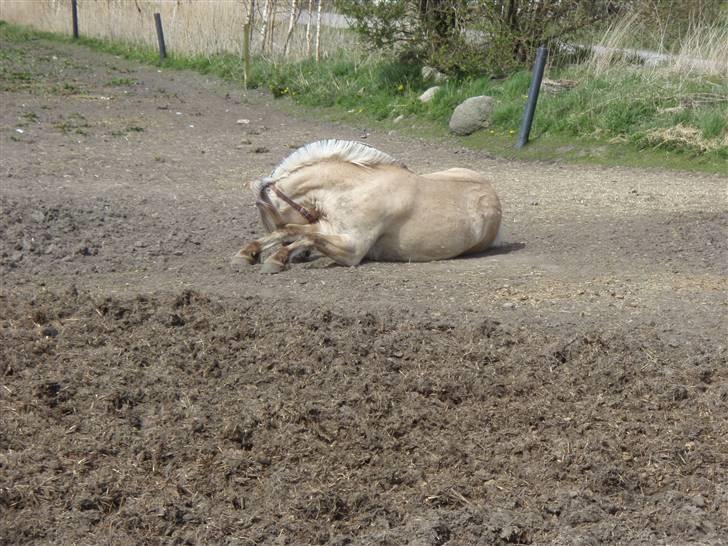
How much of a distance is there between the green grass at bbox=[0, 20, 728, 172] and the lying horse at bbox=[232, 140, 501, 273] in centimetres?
497

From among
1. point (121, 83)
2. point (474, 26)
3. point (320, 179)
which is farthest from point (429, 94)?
point (320, 179)

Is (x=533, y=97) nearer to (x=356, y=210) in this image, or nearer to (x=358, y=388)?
Answer: (x=356, y=210)

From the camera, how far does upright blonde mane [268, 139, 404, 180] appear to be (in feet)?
21.9

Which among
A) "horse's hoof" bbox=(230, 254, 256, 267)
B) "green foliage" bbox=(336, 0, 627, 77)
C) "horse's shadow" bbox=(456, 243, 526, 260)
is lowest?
"horse's shadow" bbox=(456, 243, 526, 260)

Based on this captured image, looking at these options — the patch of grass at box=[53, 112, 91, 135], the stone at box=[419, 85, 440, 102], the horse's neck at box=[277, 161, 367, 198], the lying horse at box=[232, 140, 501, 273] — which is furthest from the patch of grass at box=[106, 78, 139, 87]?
the horse's neck at box=[277, 161, 367, 198]

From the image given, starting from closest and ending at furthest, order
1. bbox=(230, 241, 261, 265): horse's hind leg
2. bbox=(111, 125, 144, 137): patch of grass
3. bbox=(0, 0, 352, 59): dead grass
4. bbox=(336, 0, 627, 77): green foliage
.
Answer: bbox=(230, 241, 261, 265): horse's hind leg
bbox=(111, 125, 144, 137): patch of grass
bbox=(336, 0, 627, 77): green foliage
bbox=(0, 0, 352, 59): dead grass

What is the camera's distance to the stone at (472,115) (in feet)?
42.2

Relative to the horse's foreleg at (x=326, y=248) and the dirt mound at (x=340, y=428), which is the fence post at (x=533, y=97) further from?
the dirt mound at (x=340, y=428)

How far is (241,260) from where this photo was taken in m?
6.57

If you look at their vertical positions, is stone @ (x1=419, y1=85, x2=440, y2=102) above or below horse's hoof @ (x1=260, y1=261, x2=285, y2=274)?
above

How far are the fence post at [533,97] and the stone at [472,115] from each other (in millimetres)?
945

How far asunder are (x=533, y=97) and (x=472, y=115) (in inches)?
50.0

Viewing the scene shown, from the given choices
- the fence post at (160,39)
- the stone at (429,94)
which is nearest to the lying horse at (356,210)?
the stone at (429,94)

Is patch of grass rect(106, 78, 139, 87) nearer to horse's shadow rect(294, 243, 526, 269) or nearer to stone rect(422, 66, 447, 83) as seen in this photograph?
stone rect(422, 66, 447, 83)
